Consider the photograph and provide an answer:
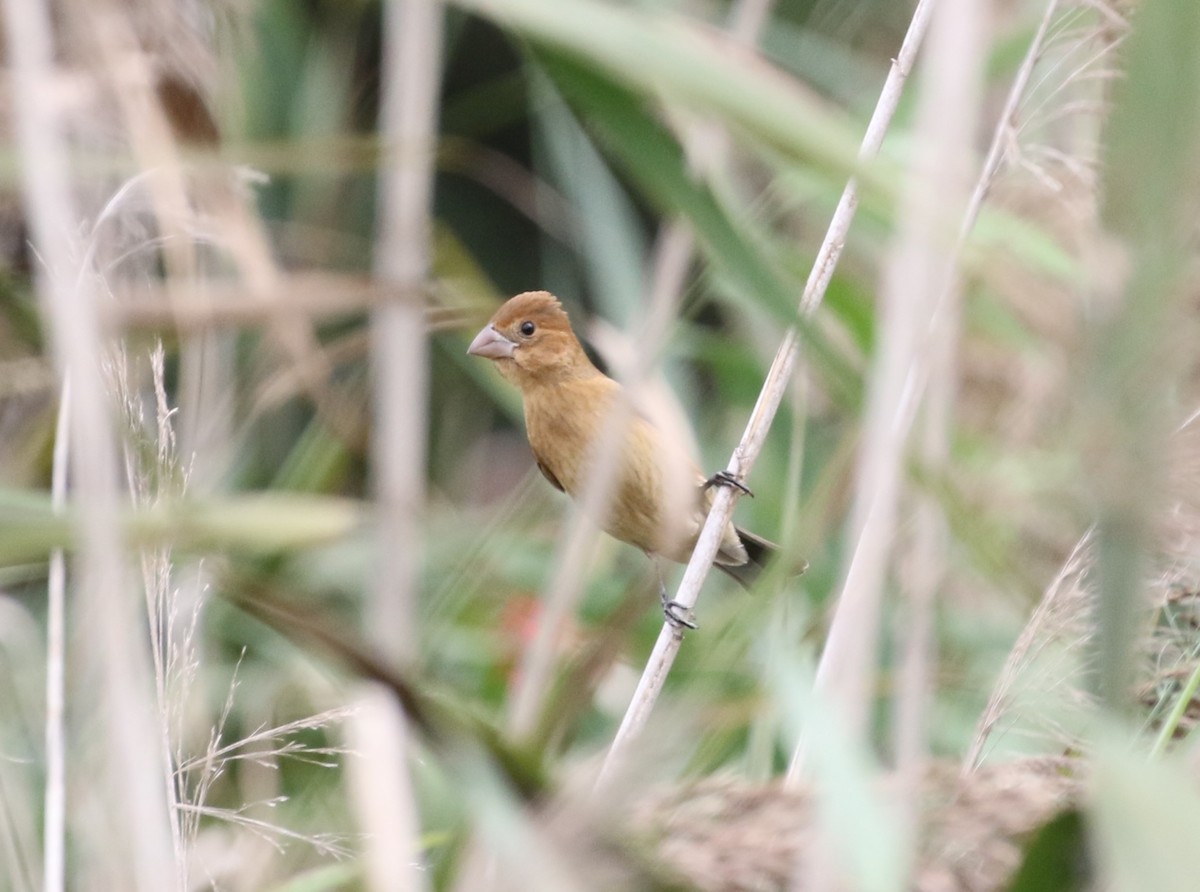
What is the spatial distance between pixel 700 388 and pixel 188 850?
2306 mm

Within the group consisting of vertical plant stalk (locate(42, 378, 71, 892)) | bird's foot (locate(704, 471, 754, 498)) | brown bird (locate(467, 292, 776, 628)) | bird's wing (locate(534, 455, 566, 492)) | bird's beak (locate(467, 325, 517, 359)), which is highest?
bird's foot (locate(704, 471, 754, 498))

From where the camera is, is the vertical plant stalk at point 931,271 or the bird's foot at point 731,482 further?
the bird's foot at point 731,482

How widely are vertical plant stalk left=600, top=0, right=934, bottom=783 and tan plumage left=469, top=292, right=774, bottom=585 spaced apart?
18.2 inches

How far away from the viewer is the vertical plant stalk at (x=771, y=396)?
1290 mm

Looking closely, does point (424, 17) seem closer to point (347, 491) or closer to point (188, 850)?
point (188, 850)

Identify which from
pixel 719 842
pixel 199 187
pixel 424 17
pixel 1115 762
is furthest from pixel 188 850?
pixel 199 187

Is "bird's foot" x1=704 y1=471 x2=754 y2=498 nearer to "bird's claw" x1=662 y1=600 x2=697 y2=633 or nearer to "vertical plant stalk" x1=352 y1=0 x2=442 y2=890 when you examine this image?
"bird's claw" x1=662 y1=600 x2=697 y2=633

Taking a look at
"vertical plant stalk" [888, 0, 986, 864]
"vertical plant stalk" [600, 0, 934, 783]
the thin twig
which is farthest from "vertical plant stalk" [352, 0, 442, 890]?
"vertical plant stalk" [888, 0, 986, 864]

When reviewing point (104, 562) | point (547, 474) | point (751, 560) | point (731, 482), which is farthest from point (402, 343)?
point (104, 562)

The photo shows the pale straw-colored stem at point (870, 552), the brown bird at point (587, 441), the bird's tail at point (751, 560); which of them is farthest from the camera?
the bird's tail at point (751, 560)

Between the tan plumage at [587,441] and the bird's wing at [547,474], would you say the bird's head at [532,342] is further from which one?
the bird's wing at [547,474]

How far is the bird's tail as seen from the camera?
2328mm

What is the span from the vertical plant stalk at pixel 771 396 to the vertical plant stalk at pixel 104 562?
1.36 ft

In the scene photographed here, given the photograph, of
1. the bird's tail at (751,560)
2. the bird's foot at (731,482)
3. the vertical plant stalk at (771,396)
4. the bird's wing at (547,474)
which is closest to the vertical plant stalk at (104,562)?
the vertical plant stalk at (771,396)
